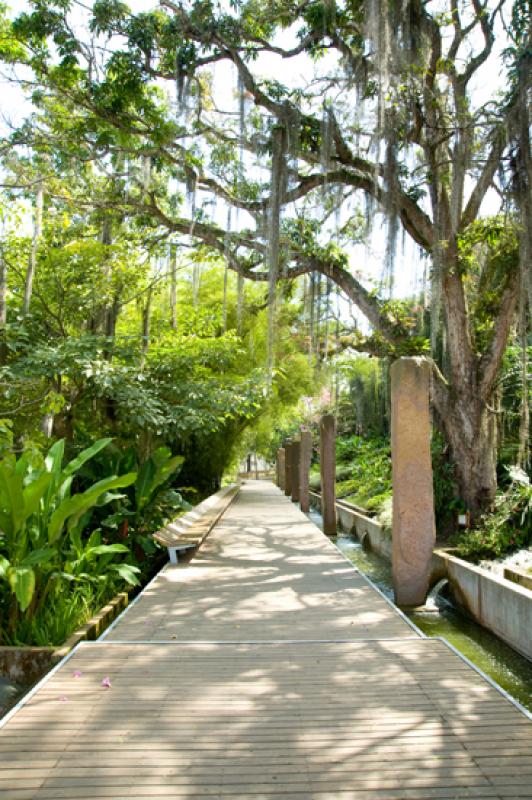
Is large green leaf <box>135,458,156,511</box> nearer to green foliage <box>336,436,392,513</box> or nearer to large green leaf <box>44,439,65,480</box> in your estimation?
large green leaf <box>44,439,65,480</box>

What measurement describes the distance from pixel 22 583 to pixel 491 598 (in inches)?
155

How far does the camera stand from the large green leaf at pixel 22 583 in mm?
3475

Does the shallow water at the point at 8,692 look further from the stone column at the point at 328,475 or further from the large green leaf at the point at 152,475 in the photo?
the stone column at the point at 328,475

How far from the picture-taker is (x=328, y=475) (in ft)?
36.7

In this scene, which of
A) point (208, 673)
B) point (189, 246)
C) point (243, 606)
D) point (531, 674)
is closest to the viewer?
point (208, 673)

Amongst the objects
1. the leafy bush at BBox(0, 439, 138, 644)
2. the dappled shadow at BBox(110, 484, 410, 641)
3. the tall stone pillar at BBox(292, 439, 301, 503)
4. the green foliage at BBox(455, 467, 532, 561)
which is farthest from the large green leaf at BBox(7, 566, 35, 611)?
the tall stone pillar at BBox(292, 439, 301, 503)

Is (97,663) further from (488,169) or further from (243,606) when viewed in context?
(488,169)

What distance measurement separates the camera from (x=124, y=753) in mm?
2256

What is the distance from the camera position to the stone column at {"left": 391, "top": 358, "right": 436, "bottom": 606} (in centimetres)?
533

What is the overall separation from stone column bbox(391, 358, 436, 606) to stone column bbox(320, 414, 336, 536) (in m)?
5.75

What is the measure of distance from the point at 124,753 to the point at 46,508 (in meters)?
2.49

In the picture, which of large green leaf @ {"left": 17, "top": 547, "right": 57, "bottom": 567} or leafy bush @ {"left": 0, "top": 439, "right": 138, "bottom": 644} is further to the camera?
leafy bush @ {"left": 0, "top": 439, "right": 138, "bottom": 644}

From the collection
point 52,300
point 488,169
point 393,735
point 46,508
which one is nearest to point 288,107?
point 488,169

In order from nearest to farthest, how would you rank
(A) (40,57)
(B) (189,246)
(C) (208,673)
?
(C) (208,673)
(A) (40,57)
(B) (189,246)
